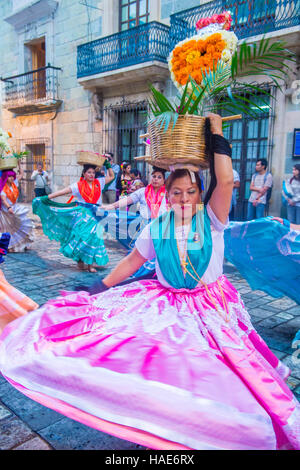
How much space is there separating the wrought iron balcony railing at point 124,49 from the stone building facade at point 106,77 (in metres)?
0.03

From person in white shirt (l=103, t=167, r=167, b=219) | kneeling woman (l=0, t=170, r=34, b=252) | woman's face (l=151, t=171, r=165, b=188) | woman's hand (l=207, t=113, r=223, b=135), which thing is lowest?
kneeling woman (l=0, t=170, r=34, b=252)

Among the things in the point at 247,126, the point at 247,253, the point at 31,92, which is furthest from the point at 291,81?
the point at 31,92

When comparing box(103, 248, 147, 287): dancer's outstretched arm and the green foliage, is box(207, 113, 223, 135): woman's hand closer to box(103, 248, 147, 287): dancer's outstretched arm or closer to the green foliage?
the green foliage

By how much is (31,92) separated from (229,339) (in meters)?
17.4

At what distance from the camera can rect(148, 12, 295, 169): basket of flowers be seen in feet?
6.35

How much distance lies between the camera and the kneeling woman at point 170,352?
4.82 feet

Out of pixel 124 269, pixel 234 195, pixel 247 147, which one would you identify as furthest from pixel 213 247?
pixel 247 147

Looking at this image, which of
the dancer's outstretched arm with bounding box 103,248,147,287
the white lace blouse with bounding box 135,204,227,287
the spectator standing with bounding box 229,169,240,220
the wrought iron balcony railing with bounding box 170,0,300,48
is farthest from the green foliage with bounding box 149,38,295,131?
the spectator standing with bounding box 229,169,240,220

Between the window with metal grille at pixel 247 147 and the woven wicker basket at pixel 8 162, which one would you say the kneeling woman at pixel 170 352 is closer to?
the woven wicker basket at pixel 8 162

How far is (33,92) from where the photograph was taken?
55.8 feet

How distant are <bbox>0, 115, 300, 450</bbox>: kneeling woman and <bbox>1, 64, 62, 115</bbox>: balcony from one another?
1427cm

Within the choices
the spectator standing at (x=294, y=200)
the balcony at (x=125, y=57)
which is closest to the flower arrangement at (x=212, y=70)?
the spectator standing at (x=294, y=200)

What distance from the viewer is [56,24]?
49.6 feet

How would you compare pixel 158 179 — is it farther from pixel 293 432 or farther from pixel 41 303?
pixel 293 432
